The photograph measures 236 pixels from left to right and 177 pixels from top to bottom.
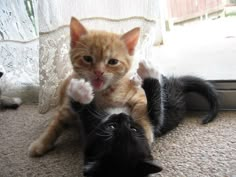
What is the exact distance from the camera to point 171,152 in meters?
0.96

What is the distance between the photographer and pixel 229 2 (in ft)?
4.10

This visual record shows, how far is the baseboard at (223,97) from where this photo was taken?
1.18 m

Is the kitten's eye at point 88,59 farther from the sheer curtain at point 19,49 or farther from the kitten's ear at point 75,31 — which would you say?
the sheer curtain at point 19,49

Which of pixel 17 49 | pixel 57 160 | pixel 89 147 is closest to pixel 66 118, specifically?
pixel 57 160

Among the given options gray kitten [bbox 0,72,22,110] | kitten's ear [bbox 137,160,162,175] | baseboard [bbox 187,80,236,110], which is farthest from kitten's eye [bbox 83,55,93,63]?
gray kitten [bbox 0,72,22,110]

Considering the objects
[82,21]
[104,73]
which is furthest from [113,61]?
[82,21]

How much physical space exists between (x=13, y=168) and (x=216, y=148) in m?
0.59

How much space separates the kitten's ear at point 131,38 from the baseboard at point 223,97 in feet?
1.13

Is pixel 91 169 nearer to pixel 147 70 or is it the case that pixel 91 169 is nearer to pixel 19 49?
pixel 147 70

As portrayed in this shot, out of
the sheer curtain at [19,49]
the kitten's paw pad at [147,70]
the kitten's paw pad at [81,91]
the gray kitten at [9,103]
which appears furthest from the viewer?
the gray kitten at [9,103]

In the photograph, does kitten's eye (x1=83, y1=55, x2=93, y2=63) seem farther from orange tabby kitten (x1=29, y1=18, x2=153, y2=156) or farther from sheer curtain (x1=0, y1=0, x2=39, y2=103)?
sheer curtain (x1=0, y1=0, x2=39, y2=103)

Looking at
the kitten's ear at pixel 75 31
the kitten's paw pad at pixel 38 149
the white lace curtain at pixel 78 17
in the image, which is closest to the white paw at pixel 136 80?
the white lace curtain at pixel 78 17

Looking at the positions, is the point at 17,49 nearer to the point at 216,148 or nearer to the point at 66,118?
the point at 66,118

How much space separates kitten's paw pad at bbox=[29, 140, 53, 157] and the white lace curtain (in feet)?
0.86
